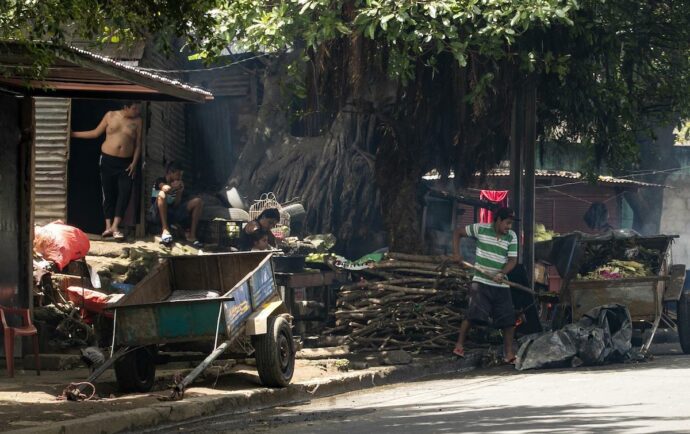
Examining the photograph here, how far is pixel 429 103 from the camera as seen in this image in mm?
18141

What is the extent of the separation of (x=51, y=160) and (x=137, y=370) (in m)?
7.15

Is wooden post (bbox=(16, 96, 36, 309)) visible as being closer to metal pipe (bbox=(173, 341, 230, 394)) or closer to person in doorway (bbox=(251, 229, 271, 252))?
metal pipe (bbox=(173, 341, 230, 394))

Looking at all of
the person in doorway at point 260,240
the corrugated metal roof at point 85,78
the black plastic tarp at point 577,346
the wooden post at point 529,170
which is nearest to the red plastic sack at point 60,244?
the corrugated metal roof at point 85,78

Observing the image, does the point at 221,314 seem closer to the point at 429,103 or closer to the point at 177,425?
the point at 177,425

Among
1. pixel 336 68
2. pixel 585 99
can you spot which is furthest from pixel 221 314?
pixel 585 99

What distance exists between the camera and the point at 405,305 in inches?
632

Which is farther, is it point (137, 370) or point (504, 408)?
point (137, 370)

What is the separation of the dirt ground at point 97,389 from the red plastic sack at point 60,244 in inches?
93.0

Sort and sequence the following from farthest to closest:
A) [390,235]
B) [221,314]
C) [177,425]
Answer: [390,235], [221,314], [177,425]

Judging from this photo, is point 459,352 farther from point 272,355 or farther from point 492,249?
point 272,355

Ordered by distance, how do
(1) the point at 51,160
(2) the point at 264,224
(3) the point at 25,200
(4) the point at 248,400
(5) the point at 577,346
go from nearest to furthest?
(4) the point at 248,400 < (3) the point at 25,200 < (5) the point at 577,346 < (1) the point at 51,160 < (2) the point at 264,224

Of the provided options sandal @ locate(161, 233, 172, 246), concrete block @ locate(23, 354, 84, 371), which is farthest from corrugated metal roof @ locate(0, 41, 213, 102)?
sandal @ locate(161, 233, 172, 246)

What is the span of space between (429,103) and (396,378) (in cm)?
519

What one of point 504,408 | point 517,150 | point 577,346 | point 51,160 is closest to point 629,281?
point 577,346
